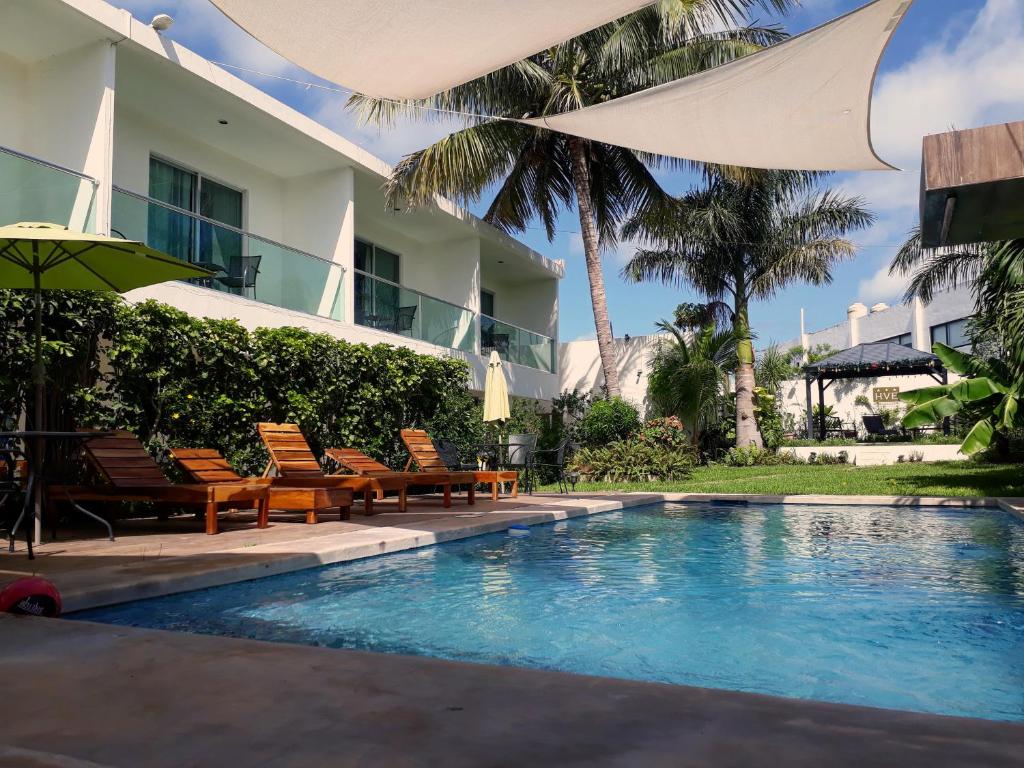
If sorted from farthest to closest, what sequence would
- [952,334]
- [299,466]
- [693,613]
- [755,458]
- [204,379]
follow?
1. [952,334]
2. [755,458]
3. [204,379]
4. [299,466]
5. [693,613]

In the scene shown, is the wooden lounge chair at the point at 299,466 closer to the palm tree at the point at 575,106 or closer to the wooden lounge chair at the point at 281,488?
the wooden lounge chair at the point at 281,488

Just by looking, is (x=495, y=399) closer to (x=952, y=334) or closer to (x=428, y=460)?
(x=428, y=460)

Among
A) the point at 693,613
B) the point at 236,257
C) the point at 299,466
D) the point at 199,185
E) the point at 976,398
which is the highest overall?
the point at 199,185

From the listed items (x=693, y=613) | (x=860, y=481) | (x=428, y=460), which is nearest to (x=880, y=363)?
(x=860, y=481)

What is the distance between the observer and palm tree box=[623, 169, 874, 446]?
22344mm

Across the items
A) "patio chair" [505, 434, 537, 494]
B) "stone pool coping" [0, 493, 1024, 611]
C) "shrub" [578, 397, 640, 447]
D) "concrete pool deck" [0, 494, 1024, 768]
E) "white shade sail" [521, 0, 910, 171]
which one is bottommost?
"stone pool coping" [0, 493, 1024, 611]

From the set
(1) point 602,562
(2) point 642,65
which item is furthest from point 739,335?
(1) point 602,562

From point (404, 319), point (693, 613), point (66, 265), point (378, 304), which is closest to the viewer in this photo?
point (693, 613)

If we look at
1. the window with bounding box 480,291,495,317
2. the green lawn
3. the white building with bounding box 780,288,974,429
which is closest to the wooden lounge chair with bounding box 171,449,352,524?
the green lawn

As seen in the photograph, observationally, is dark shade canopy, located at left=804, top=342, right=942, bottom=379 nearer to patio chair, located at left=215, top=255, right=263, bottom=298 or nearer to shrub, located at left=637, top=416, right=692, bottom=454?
shrub, located at left=637, top=416, right=692, bottom=454

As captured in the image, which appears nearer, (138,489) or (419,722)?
(419,722)

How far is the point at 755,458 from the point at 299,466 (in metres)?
15.3

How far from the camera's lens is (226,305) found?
35.6 ft

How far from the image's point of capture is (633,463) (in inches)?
655
